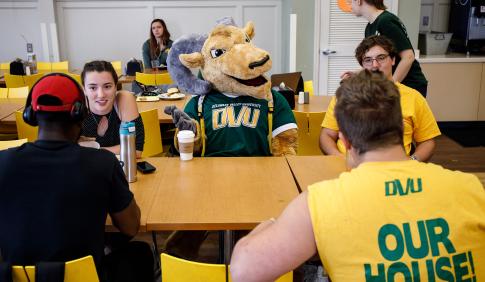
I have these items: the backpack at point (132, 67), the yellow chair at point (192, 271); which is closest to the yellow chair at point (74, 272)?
the yellow chair at point (192, 271)

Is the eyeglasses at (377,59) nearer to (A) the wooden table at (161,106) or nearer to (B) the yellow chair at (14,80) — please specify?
(A) the wooden table at (161,106)

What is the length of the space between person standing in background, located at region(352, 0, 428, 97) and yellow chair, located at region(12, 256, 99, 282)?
230cm

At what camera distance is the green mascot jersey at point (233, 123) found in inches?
96.3

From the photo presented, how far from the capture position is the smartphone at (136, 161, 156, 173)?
7.20 feet

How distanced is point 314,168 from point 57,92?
1.20 m

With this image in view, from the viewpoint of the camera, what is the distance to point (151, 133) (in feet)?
10.8

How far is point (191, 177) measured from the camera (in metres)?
2.13

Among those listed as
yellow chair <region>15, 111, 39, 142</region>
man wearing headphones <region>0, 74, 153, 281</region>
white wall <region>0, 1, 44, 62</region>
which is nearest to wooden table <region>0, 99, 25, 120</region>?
yellow chair <region>15, 111, 39, 142</region>

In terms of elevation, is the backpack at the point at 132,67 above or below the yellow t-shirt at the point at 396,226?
above

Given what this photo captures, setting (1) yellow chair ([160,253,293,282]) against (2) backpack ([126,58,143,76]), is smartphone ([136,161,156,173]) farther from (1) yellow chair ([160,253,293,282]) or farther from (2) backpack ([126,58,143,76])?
(2) backpack ([126,58,143,76])

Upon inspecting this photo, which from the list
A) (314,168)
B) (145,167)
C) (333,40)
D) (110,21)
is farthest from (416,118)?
(110,21)

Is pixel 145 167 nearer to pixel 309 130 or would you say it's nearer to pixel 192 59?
pixel 192 59

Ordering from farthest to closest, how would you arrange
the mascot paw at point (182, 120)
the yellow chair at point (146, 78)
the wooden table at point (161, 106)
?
the yellow chair at point (146, 78) < the wooden table at point (161, 106) < the mascot paw at point (182, 120)

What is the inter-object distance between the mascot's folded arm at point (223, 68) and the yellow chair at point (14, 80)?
330cm
